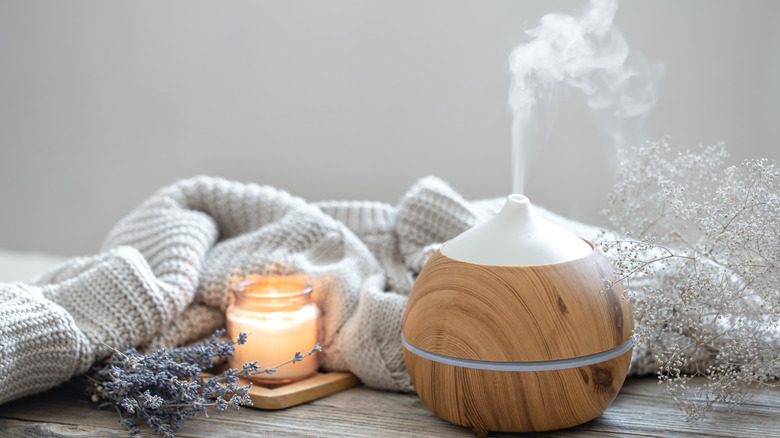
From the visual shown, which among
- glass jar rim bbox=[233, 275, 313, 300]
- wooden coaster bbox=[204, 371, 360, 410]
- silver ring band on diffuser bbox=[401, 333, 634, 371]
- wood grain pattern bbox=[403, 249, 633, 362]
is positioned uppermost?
wood grain pattern bbox=[403, 249, 633, 362]

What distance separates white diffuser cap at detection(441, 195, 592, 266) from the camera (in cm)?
79

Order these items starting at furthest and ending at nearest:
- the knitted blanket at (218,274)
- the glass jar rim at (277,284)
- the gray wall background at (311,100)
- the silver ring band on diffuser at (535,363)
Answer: the gray wall background at (311,100)
the glass jar rim at (277,284)
the knitted blanket at (218,274)
the silver ring band on diffuser at (535,363)

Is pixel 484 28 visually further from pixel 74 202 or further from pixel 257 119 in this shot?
pixel 74 202

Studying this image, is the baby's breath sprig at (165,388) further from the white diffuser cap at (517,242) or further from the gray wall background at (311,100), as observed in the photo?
the gray wall background at (311,100)

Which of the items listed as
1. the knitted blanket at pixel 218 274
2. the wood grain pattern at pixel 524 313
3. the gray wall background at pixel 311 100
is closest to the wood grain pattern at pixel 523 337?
the wood grain pattern at pixel 524 313

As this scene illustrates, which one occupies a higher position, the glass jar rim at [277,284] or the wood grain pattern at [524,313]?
the wood grain pattern at [524,313]

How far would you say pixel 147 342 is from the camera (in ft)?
3.24

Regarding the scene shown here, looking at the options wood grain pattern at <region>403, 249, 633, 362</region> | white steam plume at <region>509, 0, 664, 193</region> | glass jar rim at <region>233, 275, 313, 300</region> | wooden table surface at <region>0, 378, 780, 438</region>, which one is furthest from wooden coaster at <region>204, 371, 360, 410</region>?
white steam plume at <region>509, 0, 664, 193</region>

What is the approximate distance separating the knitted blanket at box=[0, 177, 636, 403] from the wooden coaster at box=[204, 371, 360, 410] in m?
0.02

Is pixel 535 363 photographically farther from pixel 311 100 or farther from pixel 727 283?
pixel 311 100

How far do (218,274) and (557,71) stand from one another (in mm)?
566

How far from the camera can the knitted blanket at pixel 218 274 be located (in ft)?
2.93

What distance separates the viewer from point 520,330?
0.76 meters

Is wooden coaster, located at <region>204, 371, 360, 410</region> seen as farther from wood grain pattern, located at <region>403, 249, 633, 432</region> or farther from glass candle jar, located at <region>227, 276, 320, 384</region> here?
wood grain pattern, located at <region>403, 249, 633, 432</region>
